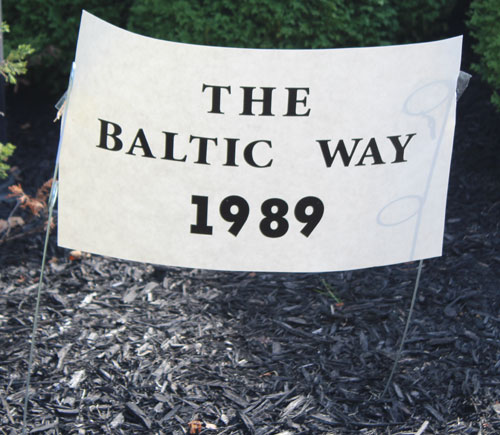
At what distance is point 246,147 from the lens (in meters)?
2.40

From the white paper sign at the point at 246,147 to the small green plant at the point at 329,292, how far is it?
3.37 ft

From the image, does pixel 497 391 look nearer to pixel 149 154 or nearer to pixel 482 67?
pixel 149 154

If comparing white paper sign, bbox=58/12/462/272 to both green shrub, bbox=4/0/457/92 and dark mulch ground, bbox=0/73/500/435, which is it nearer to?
dark mulch ground, bbox=0/73/500/435

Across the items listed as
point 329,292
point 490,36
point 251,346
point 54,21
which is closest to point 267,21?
point 490,36

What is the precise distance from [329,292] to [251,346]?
23.0 inches

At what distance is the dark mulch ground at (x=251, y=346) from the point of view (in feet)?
9.41

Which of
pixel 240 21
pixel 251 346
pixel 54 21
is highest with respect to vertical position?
pixel 240 21

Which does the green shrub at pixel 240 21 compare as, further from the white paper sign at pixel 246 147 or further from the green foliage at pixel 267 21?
the white paper sign at pixel 246 147

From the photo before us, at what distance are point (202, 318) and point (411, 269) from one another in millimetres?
1199

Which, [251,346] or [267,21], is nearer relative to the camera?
[251,346]

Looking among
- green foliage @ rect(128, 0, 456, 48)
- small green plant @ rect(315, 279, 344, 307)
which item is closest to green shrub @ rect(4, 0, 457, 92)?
green foliage @ rect(128, 0, 456, 48)

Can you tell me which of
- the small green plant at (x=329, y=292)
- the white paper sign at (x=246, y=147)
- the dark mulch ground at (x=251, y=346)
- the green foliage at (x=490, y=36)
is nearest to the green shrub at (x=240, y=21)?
the green foliage at (x=490, y=36)

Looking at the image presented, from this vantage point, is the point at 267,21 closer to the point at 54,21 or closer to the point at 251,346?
the point at 54,21

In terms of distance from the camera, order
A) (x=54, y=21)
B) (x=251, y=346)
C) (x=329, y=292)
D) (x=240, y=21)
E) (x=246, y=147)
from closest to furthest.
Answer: (x=246, y=147)
(x=251, y=346)
(x=329, y=292)
(x=240, y=21)
(x=54, y=21)
